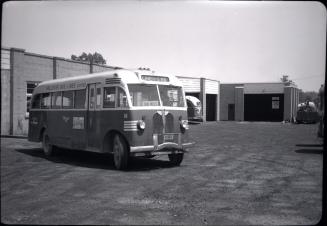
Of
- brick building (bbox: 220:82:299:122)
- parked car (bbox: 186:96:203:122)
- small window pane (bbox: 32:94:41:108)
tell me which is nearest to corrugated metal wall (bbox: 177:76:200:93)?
parked car (bbox: 186:96:203:122)

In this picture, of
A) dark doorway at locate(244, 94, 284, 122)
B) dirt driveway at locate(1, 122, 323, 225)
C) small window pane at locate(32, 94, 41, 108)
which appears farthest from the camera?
dark doorway at locate(244, 94, 284, 122)

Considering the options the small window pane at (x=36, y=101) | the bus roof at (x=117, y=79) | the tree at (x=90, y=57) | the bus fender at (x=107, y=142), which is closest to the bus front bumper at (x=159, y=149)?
the bus fender at (x=107, y=142)

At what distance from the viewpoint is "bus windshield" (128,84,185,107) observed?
33.5 feet

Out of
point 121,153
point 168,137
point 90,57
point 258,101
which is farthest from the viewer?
point 258,101

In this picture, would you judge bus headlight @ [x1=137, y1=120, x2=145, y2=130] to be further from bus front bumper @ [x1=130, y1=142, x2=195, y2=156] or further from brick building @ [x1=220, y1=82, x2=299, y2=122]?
brick building @ [x1=220, y1=82, x2=299, y2=122]

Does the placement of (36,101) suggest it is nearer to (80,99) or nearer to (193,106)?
(80,99)

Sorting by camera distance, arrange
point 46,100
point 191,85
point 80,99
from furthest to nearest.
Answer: point 191,85 < point 46,100 < point 80,99

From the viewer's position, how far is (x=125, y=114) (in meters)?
10.1

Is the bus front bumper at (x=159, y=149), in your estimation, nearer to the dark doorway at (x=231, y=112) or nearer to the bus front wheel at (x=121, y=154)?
the bus front wheel at (x=121, y=154)

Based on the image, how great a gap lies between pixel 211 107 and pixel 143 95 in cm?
4178

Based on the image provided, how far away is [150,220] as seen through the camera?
560 cm

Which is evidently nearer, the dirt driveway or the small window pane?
the dirt driveway

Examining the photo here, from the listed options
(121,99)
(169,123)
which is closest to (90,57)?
(121,99)

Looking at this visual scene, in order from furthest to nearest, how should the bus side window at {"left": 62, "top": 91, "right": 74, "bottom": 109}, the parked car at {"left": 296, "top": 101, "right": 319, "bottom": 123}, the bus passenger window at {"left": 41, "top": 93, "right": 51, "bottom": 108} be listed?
1. the parked car at {"left": 296, "top": 101, "right": 319, "bottom": 123}
2. the bus passenger window at {"left": 41, "top": 93, "right": 51, "bottom": 108}
3. the bus side window at {"left": 62, "top": 91, "right": 74, "bottom": 109}
